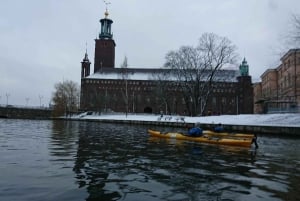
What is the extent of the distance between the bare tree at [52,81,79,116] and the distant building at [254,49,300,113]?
182 ft

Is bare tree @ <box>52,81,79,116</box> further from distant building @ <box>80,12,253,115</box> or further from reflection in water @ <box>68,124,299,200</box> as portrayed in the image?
reflection in water @ <box>68,124,299,200</box>

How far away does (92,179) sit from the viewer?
10.1 m

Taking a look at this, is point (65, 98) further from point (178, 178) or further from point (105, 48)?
point (178, 178)

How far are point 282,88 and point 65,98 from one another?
62.4m

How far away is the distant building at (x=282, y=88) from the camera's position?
137 ft

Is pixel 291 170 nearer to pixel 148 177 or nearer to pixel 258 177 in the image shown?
pixel 258 177

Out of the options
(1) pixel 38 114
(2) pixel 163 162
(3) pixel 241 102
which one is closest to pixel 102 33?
(1) pixel 38 114

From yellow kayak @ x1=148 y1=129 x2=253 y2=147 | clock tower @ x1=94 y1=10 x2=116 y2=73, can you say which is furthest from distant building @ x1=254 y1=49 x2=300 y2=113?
clock tower @ x1=94 y1=10 x2=116 y2=73

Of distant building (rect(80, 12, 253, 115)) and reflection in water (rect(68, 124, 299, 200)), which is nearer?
reflection in water (rect(68, 124, 299, 200))

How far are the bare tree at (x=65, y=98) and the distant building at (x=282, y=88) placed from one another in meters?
55.6

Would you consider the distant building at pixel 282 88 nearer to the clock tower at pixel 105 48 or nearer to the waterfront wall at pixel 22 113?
the clock tower at pixel 105 48

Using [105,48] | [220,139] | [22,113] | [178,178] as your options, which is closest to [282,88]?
[220,139]

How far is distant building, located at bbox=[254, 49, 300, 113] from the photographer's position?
137 feet

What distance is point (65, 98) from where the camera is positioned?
3821 inches
